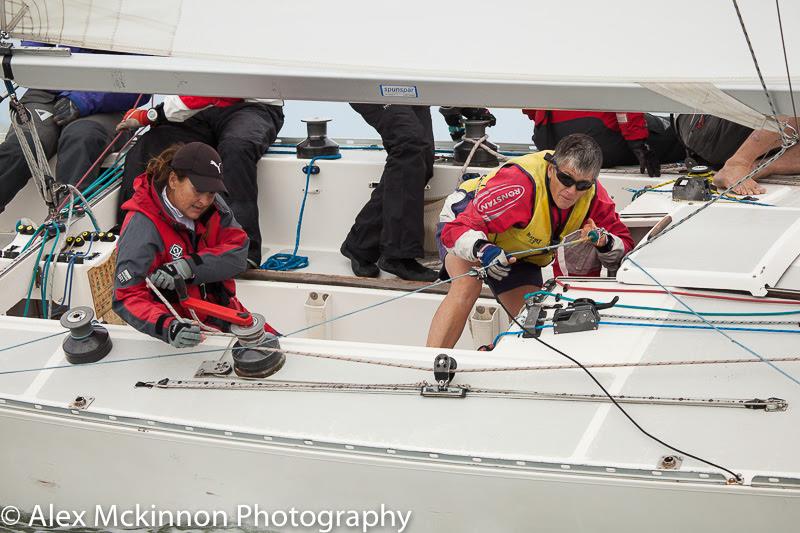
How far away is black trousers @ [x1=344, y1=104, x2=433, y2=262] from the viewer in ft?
12.6

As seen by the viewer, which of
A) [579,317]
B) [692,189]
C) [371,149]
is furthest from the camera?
[371,149]

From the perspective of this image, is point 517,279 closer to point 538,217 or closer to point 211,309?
point 538,217

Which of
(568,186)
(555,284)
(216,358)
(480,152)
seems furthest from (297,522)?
(480,152)

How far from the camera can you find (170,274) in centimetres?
265

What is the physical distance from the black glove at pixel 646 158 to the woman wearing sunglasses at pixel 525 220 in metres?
0.83

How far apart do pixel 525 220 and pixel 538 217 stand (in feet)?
0.12

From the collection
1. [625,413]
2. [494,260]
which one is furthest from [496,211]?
[625,413]

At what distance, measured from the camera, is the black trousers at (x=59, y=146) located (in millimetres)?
4098

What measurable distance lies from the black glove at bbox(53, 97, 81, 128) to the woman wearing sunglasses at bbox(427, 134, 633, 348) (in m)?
1.87

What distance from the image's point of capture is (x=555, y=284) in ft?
9.45

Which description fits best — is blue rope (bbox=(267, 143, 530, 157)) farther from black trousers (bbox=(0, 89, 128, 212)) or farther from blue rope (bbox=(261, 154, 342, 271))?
black trousers (bbox=(0, 89, 128, 212))

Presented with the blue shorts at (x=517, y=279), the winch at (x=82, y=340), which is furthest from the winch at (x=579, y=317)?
the winch at (x=82, y=340)

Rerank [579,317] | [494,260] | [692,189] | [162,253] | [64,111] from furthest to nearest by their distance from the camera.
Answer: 1. [64,111]
2. [692,189]
3. [494,260]
4. [162,253]
5. [579,317]

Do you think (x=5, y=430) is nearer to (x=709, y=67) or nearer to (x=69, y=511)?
(x=69, y=511)
